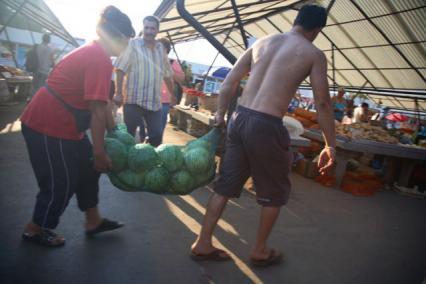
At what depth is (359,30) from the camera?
1098 centimetres

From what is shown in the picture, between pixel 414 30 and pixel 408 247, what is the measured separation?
26.3ft

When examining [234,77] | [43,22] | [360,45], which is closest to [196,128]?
[234,77]

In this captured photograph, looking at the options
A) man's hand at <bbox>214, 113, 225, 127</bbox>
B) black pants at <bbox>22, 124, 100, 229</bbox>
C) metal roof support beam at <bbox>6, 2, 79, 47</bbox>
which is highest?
metal roof support beam at <bbox>6, 2, 79, 47</bbox>

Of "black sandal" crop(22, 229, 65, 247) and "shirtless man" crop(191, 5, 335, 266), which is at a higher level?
"shirtless man" crop(191, 5, 335, 266)

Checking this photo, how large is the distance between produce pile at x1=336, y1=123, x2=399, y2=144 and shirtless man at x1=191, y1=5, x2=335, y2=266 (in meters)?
3.86

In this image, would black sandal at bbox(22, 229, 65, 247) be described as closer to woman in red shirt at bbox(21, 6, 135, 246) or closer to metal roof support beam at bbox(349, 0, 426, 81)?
woman in red shirt at bbox(21, 6, 135, 246)

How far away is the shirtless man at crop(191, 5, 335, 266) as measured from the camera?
250cm

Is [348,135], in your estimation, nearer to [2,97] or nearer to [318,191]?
[318,191]

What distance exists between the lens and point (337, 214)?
4.58 meters

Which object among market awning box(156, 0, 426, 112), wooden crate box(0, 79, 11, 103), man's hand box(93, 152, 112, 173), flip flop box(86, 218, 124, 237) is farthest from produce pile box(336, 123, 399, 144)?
wooden crate box(0, 79, 11, 103)

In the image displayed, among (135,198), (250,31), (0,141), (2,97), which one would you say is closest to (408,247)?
(135,198)

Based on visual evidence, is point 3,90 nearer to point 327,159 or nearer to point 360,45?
point 327,159

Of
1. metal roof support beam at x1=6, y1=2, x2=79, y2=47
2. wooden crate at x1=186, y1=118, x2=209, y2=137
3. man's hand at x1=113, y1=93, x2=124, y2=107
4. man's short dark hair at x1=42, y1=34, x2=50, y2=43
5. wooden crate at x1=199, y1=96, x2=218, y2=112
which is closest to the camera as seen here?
man's hand at x1=113, y1=93, x2=124, y2=107

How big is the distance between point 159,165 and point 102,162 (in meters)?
0.54
